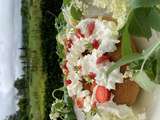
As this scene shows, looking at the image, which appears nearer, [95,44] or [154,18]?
[154,18]

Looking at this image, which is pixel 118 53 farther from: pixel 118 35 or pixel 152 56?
pixel 152 56

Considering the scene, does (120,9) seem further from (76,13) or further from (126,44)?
(76,13)

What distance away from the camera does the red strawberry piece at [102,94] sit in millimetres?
1015

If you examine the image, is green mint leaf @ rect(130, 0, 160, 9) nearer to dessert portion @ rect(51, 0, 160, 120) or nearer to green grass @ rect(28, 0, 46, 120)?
dessert portion @ rect(51, 0, 160, 120)

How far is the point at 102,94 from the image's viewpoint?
1024mm

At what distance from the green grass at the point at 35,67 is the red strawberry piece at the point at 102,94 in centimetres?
65

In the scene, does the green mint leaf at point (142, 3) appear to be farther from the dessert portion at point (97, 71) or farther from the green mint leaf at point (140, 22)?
the dessert portion at point (97, 71)

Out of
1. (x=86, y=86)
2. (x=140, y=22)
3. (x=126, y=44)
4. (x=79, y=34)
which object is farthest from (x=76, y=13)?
(x=140, y=22)

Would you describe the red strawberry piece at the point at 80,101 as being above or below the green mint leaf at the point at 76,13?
below

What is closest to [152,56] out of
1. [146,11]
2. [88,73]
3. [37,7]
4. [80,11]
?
[146,11]

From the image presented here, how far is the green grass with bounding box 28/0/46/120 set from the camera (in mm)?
1675

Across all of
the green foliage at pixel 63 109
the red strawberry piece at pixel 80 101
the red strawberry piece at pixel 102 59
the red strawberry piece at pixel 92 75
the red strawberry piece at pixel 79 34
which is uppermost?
the red strawberry piece at pixel 79 34

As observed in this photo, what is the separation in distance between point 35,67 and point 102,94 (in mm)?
740

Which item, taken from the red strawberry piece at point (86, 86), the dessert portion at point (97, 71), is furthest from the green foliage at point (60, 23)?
the red strawberry piece at point (86, 86)
